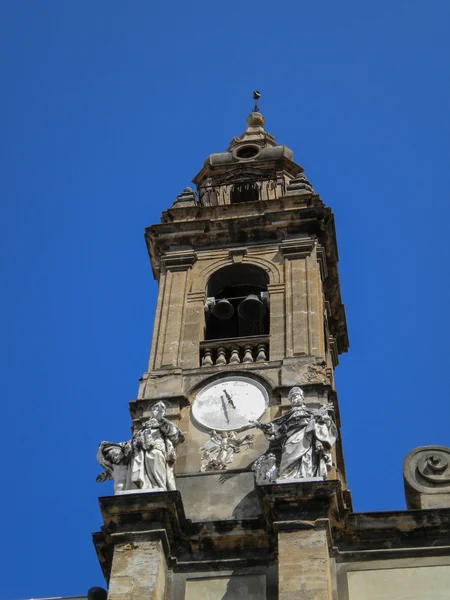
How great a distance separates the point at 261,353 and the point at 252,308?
1976 millimetres

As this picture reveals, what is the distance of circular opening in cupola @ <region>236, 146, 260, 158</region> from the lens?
32062 mm

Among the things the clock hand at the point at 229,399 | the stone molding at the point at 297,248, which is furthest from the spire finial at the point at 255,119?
the clock hand at the point at 229,399

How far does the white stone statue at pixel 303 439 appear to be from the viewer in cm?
2066

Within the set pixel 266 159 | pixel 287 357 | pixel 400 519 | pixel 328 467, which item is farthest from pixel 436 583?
pixel 266 159

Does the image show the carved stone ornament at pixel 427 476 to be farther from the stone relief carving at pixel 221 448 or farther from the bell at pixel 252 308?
the bell at pixel 252 308

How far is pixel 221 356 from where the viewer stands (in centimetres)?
2473

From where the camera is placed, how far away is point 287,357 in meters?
24.3

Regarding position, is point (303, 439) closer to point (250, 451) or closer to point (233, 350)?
point (250, 451)

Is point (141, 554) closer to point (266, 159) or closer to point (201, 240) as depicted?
point (201, 240)

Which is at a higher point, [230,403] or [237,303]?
[237,303]

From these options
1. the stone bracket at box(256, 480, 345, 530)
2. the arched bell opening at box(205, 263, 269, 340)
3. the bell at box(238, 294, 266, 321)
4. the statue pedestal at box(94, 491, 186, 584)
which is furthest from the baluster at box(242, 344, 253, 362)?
the stone bracket at box(256, 480, 345, 530)

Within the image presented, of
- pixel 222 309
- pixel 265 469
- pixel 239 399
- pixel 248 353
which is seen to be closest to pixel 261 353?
pixel 248 353

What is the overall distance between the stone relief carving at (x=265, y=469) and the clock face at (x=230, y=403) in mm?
1573

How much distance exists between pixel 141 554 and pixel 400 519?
13.0 feet
